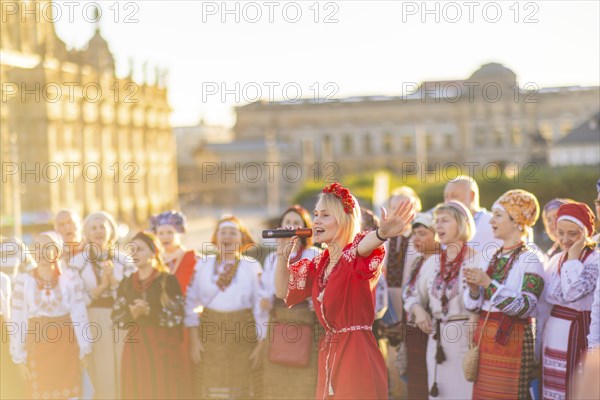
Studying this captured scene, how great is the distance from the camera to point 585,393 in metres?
2.79

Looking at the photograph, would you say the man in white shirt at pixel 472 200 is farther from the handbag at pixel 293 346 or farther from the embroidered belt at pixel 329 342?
the embroidered belt at pixel 329 342

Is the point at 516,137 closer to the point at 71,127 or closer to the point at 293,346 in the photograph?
the point at 71,127

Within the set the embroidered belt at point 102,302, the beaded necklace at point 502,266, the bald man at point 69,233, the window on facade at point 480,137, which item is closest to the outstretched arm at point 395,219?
the beaded necklace at point 502,266

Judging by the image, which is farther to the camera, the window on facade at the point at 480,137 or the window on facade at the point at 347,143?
the window on facade at the point at 347,143

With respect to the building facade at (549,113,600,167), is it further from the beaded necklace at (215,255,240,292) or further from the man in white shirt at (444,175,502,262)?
the beaded necklace at (215,255,240,292)

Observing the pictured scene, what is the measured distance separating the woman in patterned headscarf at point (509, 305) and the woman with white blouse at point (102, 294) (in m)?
3.10

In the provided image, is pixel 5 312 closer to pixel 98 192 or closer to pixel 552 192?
pixel 552 192

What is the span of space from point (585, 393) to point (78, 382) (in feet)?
18.0

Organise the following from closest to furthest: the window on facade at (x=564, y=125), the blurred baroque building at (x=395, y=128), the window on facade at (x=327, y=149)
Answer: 1. the window on facade at (x=564, y=125)
2. the blurred baroque building at (x=395, y=128)
3. the window on facade at (x=327, y=149)

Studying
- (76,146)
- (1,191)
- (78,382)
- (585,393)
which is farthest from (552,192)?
(76,146)

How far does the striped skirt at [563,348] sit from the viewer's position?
6125mm

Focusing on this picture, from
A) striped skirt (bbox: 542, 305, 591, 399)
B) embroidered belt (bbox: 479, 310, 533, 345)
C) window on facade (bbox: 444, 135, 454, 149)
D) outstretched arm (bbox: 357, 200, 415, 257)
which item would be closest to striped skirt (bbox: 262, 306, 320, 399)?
embroidered belt (bbox: 479, 310, 533, 345)

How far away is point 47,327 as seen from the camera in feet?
23.7

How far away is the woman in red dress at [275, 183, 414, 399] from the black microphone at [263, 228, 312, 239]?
0.34 feet
